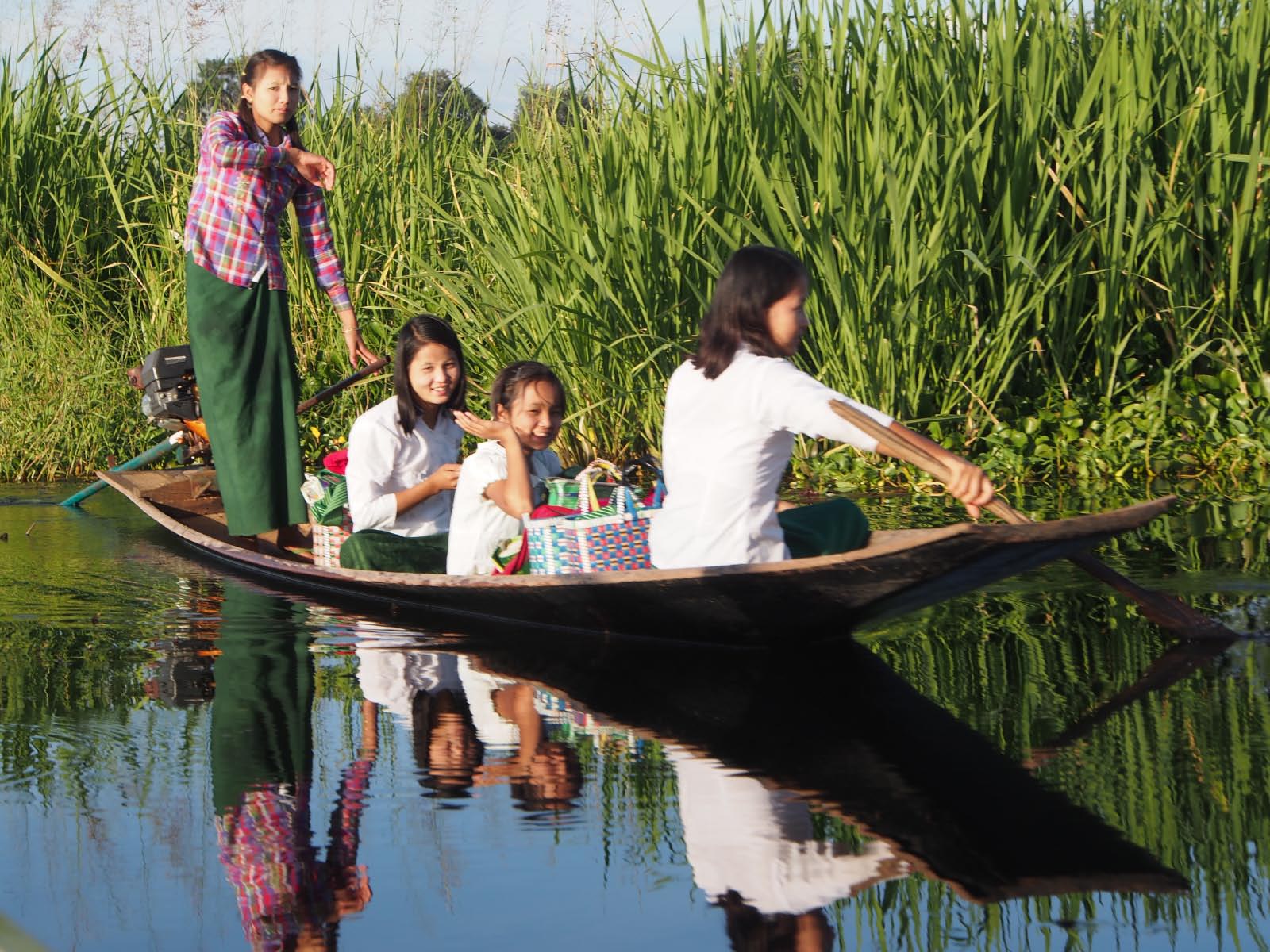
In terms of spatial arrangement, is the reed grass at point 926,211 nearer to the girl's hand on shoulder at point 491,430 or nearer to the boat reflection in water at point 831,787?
the girl's hand on shoulder at point 491,430

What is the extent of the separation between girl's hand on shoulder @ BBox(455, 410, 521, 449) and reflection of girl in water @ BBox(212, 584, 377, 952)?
784 millimetres

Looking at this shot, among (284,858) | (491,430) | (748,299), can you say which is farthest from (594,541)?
(284,858)

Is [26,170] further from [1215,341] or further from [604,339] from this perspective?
[1215,341]

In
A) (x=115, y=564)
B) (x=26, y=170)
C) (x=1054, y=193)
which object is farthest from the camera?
(x=26, y=170)

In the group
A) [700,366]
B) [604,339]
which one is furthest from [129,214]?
[700,366]

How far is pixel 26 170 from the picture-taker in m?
10.6

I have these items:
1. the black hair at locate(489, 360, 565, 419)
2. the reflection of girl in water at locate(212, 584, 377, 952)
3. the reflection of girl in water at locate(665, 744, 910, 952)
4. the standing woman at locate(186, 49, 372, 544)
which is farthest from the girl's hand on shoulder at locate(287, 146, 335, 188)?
the reflection of girl in water at locate(665, 744, 910, 952)

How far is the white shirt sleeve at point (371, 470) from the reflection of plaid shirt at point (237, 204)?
920 millimetres

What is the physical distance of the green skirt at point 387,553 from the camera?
5.94 m

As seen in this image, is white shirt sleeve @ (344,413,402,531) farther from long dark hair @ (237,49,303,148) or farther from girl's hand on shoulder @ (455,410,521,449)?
long dark hair @ (237,49,303,148)

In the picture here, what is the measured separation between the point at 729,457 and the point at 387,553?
6.02ft

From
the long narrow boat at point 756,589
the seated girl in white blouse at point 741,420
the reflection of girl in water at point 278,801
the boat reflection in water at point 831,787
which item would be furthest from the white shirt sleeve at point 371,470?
the seated girl in white blouse at point 741,420

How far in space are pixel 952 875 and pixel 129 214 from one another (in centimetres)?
897

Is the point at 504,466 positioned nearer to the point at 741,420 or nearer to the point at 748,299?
the point at 741,420
